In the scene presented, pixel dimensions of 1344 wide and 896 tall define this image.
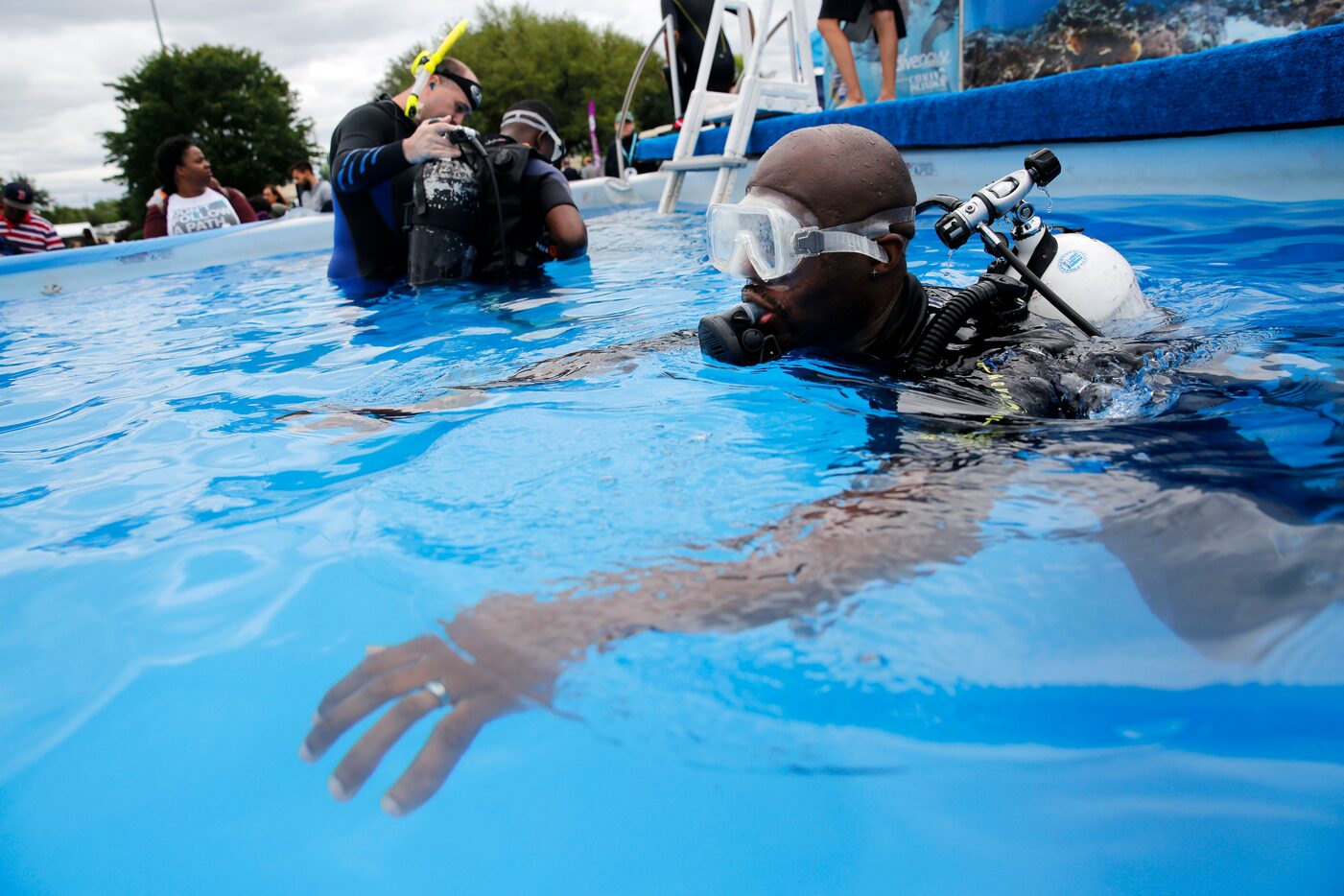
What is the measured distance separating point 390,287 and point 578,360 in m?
3.02

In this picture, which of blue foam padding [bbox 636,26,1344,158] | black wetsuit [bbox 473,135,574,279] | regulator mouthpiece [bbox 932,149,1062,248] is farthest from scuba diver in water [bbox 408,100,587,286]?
regulator mouthpiece [bbox 932,149,1062,248]

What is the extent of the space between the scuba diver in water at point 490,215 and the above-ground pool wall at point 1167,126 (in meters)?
2.65

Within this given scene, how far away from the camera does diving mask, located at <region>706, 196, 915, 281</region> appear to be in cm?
219

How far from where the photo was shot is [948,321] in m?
2.14

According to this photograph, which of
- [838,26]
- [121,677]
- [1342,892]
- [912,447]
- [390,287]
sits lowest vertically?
[1342,892]

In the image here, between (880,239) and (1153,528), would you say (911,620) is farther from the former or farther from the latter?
(880,239)

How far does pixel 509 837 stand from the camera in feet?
3.91

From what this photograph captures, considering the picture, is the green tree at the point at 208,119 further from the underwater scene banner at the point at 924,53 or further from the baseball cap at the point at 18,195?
the underwater scene banner at the point at 924,53

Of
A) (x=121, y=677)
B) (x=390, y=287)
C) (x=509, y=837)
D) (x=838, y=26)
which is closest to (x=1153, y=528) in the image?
(x=509, y=837)

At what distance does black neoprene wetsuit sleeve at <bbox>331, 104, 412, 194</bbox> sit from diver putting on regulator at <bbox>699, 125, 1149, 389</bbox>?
3.17 meters

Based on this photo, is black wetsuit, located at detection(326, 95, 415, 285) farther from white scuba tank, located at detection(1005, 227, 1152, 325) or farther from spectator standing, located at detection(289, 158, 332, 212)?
spectator standing, located at detection(289, 158, 332, 212)

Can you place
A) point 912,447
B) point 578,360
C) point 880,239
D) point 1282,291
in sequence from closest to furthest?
point 912,447
point 880,239
point 578,360
point 1282,291

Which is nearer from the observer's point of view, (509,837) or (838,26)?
(509,837)

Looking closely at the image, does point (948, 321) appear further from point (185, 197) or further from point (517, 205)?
point (185, 197)
